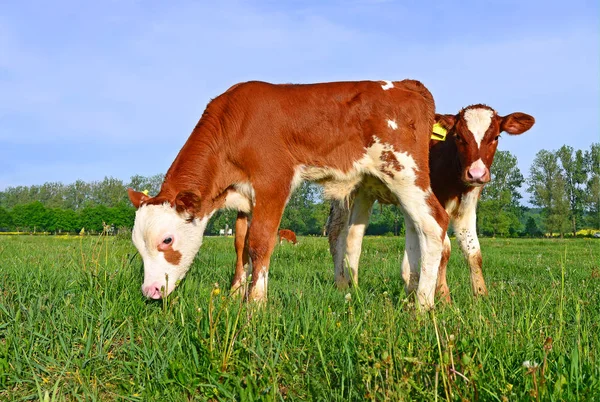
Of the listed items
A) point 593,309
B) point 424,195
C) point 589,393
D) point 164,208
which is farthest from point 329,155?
point 589,393

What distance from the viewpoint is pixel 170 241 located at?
5.61 metres

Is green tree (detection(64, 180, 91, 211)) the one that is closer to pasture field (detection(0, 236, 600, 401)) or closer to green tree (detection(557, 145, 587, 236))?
green tree (detection(557, 145, 587, 236))

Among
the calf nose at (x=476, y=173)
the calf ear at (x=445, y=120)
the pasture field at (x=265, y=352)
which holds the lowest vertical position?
the pasture field at (x=265, y=352)

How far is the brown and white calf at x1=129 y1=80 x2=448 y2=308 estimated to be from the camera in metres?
5.52

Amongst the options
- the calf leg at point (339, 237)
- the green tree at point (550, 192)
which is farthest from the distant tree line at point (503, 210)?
the calf leg at point (339, 237)

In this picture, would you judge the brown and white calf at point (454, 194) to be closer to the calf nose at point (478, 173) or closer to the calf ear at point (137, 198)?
the calf nose at point (478, 173)

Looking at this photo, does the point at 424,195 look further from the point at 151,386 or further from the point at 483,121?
the point at 151,386

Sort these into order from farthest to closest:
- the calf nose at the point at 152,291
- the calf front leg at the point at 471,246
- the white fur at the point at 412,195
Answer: the calf front leg at the point at 471,246 → the white fur at the point at 412,195 → the calf nose at the point at 152,291

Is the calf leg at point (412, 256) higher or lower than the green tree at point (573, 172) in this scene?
lower

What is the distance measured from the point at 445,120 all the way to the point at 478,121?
1.33 ft

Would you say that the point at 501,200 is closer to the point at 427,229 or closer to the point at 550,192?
the point at 550,192

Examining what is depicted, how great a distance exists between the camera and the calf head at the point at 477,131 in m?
6.37

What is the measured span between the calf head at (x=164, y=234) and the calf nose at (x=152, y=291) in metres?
0.01

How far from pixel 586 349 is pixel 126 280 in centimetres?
386
